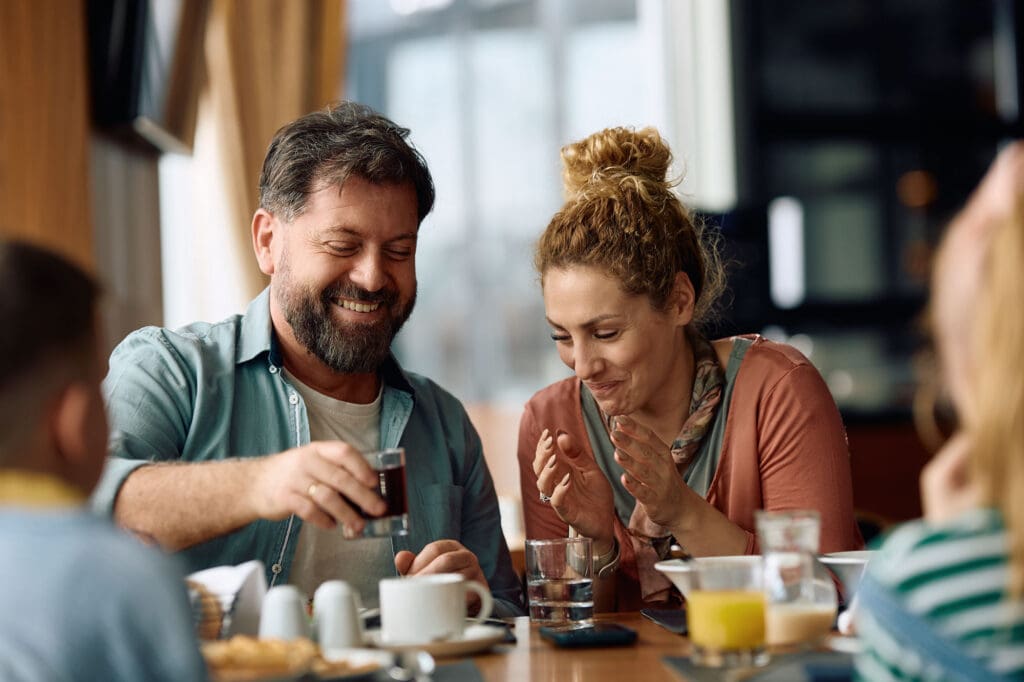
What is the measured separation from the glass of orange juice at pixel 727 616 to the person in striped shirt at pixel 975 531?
0.35 m

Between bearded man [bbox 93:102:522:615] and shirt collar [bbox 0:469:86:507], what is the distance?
3.23ft

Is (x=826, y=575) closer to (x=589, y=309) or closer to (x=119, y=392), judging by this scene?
(x=589, y=309)

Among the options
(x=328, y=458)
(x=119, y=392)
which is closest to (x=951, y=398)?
(x=328, y=458)

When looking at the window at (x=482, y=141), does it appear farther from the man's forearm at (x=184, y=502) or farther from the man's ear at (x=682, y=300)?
the man's forearm at (x=184, y=502)

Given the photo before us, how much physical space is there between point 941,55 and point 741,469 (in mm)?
4465

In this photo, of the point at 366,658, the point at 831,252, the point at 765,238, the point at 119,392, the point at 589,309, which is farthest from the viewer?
the point at 831,252

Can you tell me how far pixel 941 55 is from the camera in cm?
596

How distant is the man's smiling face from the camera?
2156mm

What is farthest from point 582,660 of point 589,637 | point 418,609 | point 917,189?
point 917,189

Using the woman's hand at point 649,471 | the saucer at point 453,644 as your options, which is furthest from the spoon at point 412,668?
the woman's hand at point 649,471

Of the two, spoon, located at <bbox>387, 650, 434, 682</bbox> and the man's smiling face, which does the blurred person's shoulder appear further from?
the man's smiling face

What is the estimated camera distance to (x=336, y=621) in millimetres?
1422

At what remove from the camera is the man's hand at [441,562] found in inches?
68.2

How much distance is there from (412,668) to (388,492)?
265 mm
